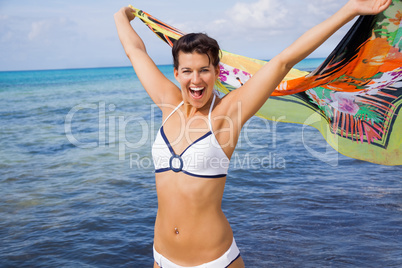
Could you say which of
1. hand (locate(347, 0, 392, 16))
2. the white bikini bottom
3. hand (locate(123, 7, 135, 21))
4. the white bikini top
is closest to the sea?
the white bikini bottom

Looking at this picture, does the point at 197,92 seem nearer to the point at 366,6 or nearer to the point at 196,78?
the point at 196,78

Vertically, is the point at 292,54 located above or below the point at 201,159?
above

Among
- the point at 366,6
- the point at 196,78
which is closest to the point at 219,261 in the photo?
the point at 196,78

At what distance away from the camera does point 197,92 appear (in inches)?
86.5

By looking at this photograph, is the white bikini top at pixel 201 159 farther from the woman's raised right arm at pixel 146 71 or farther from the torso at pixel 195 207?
the woman's raised right arm at pixel 146 71

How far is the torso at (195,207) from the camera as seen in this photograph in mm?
2189

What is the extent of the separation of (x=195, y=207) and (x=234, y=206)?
13.2 ft

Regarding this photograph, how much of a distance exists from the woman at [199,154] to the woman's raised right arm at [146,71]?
0.22m

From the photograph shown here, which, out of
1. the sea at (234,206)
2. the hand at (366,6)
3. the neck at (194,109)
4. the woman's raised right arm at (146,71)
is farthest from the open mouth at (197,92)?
the sea at (234,206)

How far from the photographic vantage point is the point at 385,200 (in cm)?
608

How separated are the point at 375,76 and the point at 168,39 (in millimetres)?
1673

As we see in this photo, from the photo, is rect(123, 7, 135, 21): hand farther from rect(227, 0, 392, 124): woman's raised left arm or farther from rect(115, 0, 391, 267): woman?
rect(227, 0, 392, 124): woman's raised left arm

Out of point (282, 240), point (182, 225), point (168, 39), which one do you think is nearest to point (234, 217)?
point (282, 240)

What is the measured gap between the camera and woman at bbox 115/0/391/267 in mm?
2141
